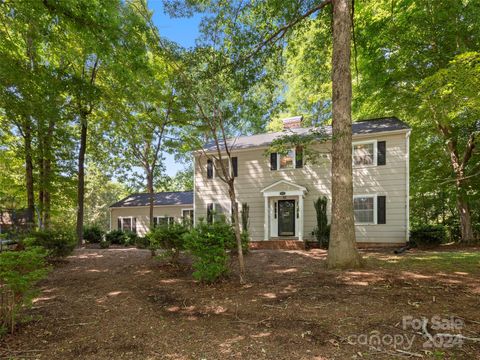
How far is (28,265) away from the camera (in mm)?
4168

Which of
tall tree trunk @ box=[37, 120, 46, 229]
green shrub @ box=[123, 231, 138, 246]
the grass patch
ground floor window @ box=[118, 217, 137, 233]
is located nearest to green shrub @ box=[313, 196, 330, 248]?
the grass patch

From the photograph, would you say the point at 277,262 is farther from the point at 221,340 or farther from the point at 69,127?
the point at 69,127

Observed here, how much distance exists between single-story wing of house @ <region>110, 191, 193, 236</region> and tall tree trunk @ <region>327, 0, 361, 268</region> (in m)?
14.1

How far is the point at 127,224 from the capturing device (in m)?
21.7

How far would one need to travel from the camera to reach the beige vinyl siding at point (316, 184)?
1153 cm

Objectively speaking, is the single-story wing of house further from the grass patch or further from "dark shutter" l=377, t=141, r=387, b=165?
the grass patch

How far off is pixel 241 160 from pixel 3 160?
471 inches

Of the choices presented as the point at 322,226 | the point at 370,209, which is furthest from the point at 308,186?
the point at 370,209

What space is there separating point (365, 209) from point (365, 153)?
234 centimetres

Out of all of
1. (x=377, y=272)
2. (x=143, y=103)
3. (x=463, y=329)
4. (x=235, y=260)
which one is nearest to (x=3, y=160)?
(x=143, y=103)

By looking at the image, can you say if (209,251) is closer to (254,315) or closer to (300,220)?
(254,315)

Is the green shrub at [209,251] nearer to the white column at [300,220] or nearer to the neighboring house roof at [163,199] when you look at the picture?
the white column at [300,220]

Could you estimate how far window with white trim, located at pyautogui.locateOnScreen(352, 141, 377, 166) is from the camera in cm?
1206

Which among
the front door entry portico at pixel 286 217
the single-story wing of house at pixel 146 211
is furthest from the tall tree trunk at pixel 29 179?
the front door entry portico at pixel 286 217
